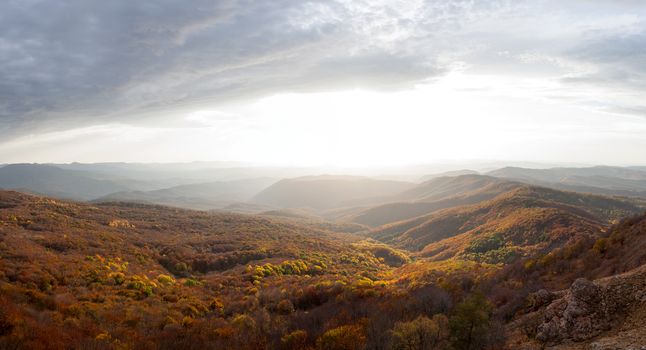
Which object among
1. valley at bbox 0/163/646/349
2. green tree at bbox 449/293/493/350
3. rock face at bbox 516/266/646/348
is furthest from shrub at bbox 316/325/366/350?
rock face at bbox 516/266/646/348

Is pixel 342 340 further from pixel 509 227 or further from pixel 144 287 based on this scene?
pixel 509 227

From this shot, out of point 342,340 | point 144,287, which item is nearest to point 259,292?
point 144,287

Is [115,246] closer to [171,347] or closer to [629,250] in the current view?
[171,347]

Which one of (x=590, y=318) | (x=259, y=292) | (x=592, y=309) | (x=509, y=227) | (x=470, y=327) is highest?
(x=592, y=309)

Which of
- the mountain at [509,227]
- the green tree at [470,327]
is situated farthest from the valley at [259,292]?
the mountain at [509,227]

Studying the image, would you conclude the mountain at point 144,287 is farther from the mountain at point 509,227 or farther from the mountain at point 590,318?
the mountain at point 509,227

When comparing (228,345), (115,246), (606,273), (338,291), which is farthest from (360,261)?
(228,345)

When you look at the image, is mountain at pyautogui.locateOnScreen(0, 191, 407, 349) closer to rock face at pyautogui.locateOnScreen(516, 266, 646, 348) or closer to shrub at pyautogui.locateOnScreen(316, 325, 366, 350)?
shrub at pyautogui.locateOnScreen(316, 325, 366, 350)

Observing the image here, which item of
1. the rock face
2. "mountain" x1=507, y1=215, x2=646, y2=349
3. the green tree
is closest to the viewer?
"mountain" x1=507, y1=215, x2=646, y2=349
